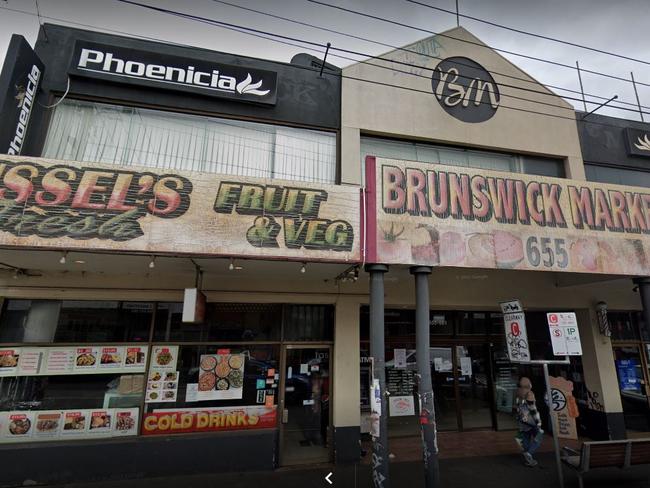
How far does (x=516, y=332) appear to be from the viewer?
647 cm

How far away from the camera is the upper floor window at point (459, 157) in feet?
28.9

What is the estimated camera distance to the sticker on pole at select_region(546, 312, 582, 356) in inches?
247

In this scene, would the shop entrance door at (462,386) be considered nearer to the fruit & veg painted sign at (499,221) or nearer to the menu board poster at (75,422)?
the fruit & veg painted sign at (499,221)

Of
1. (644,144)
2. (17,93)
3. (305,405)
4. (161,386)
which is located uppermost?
(644,144)

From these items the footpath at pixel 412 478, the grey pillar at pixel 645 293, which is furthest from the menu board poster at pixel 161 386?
the grey pillar at pixel 645 293

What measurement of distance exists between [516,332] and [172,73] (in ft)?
27.4

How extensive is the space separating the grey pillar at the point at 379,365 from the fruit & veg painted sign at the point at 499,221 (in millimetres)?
406

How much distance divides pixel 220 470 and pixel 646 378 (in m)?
11.3

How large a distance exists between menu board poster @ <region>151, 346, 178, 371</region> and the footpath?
1898 mm

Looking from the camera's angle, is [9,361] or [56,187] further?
[9,361]

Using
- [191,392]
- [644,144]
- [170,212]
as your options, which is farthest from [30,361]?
[644,144]

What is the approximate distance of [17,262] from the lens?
637 centimetres

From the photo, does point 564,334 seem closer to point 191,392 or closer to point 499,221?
point 499,221

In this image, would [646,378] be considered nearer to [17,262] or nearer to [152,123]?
[152,123]
